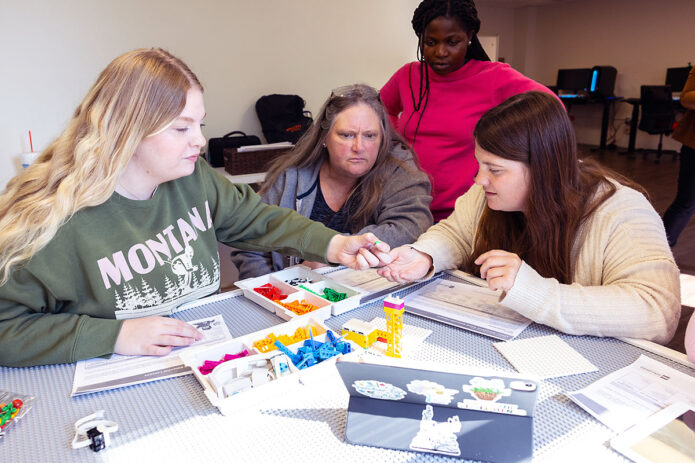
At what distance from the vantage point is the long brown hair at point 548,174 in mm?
1300

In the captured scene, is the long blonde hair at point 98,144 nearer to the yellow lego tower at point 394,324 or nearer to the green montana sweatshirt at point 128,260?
the green montana sweatshirt at point 128,260

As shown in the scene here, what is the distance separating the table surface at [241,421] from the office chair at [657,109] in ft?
26.1

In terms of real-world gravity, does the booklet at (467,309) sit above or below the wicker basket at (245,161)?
below

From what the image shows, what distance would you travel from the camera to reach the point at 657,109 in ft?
25.2

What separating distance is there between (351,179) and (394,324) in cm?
110

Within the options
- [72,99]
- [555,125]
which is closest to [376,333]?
[555,125]

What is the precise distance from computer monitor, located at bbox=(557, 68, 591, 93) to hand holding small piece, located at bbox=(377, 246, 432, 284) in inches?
371

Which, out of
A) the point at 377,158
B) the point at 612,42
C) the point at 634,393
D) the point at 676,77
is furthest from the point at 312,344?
the point at 612,42

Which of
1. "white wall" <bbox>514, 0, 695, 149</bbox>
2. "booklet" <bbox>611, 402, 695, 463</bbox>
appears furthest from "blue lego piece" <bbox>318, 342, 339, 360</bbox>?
"white wall" <bbox>514, 0, 695, 149</bbox>

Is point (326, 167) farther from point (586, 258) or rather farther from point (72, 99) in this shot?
point (72, 99)

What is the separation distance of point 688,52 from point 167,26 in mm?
8520

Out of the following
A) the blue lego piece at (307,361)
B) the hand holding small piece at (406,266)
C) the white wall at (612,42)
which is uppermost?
the white wall at (612,42)

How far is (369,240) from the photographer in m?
1.39

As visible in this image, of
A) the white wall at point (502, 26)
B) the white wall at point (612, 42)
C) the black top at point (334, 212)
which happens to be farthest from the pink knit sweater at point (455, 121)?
the white wall at point (502, 26)
